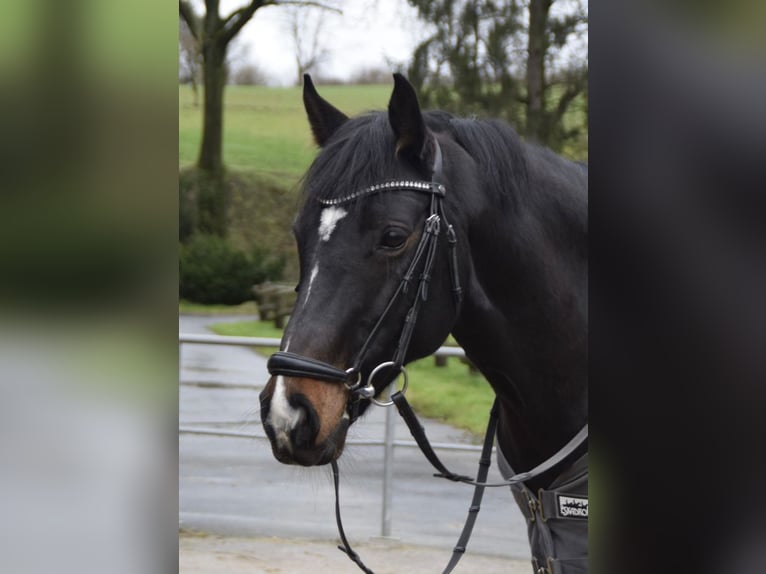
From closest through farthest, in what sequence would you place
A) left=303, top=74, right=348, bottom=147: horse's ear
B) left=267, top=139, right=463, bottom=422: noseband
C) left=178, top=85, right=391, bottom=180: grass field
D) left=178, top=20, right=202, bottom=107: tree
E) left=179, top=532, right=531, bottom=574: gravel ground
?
left=267, top=139, right=463, bottom=422: noseband, left=303, top=74, right=348, bottom=147: horse's ear, left=179, top=532, right=531, bottom=574: gravel ground, left=178, top=20, right=202, bottom=107: tree, left=178, top=85, right=391, bottom=180: grass field

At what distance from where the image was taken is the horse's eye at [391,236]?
76.9 inches

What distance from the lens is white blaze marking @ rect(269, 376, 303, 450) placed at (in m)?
1.78

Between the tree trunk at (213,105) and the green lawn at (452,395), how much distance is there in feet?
12.3

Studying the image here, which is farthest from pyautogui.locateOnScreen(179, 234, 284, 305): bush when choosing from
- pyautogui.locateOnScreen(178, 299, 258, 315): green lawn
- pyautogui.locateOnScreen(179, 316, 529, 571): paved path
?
pyautogui.locateOnScreen(179, 316, 529, 571): paved path

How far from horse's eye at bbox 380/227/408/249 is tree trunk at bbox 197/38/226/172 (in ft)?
29.3

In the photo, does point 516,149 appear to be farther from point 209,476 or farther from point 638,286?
point 209,476

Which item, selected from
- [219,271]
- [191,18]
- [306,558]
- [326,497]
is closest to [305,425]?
[306,558]

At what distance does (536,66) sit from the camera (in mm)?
8117

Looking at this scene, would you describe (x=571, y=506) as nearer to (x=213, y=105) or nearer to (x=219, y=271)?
(x=213, y=105)

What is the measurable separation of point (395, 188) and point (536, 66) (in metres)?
6.51

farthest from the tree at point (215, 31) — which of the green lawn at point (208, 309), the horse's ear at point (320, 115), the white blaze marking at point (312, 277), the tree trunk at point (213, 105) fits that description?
the white blaze marking at point (312, 277)

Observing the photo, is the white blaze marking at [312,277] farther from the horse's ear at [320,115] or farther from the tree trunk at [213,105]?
the tree trunk at [213,105]

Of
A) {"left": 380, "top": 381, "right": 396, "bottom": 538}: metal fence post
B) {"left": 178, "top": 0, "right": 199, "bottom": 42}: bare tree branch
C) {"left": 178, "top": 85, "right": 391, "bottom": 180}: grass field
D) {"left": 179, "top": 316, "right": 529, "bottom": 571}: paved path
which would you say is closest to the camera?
{"left": 380, "top": 381, "right": 396, "bottom": 538}: metal fence post

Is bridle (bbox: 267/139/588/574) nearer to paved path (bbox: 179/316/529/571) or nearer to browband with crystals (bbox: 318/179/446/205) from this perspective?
browband with crystals (bbox: 318/179/446/205)
